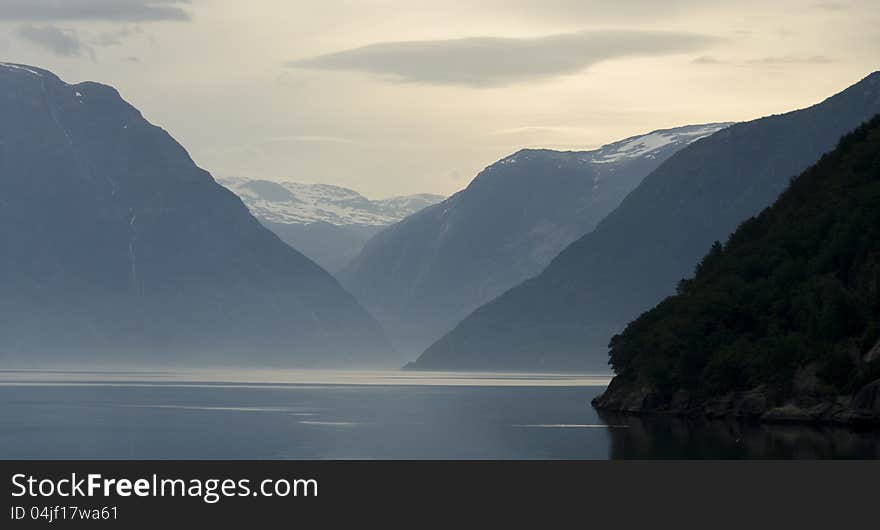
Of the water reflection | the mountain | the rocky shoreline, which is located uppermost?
the mountain

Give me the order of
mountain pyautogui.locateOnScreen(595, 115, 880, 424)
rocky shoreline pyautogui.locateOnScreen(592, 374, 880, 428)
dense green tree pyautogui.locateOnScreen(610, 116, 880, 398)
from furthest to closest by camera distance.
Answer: dense green tree pyautogui.locateOnScreen(610, 116, 880, 398), mountain pyautogui.locateOnScreen(595, 115, 880, 424), rocky shoreline pyautogui.locateOnScreen(592, 374, 880, 428)

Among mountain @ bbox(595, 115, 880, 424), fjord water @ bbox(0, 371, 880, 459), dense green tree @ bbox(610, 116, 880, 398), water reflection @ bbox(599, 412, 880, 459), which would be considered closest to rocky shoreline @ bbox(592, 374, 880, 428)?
mountain @ bbox(595, 115, 880, 424)

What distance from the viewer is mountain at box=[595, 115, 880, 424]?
139 meters

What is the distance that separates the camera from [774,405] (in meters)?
144

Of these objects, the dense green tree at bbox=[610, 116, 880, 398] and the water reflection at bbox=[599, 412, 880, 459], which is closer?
the water reflection at bbox=[599, 412, 880, 459]

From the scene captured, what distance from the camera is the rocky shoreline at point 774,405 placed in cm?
12888

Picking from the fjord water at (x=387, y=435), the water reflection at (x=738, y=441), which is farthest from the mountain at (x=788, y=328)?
the fjord water at (x=387, y=435)

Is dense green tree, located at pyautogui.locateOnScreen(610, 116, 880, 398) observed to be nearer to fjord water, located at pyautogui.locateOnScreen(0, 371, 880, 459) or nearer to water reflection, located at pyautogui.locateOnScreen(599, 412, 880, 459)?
fjord water, located at pyautogui.locateOnScreen(0, 371, 880, 459)

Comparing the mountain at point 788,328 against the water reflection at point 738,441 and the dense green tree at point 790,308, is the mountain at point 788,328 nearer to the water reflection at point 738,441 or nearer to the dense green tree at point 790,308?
the dense green tree at point 790,308

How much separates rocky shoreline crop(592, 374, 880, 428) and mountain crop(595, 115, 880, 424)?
0.45 ft

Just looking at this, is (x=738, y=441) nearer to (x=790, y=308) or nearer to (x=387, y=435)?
(x=387, y=435)
